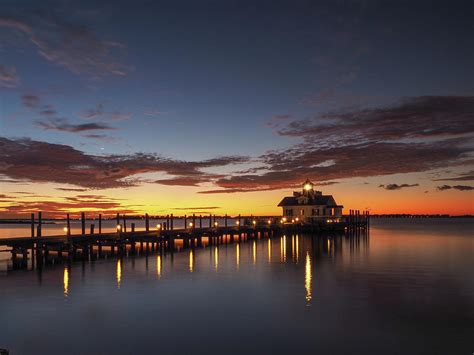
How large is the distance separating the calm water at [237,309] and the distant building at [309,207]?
161 feet

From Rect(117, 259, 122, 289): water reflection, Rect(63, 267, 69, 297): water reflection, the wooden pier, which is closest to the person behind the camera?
Rect(63, 267, 69, 297): water reflection

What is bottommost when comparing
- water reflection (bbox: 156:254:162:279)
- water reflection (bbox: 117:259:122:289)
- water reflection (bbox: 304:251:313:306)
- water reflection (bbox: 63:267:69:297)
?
water reflection (bbox: 304:251:313:306)

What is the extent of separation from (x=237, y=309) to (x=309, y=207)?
67.8m

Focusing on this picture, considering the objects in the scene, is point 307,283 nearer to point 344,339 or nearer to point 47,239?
point 344,339

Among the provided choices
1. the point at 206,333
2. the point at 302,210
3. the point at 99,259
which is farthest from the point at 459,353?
the point at 302,210

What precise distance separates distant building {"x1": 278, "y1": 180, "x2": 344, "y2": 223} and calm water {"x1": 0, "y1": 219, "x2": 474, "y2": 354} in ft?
161

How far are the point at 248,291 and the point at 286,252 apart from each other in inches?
976

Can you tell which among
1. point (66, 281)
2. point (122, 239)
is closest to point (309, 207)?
point (122, 239)

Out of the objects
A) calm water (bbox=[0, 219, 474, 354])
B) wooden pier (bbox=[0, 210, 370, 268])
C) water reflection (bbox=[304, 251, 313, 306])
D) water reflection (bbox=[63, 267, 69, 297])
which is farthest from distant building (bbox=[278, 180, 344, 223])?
water reflection (bbox=[63, 267, 69, 297])

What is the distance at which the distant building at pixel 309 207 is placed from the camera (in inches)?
3440

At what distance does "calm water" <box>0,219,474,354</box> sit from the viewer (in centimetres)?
1659

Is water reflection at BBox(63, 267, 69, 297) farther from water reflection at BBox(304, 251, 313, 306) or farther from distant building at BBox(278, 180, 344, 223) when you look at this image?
distant building at BBox(278, 180, 344, 223)

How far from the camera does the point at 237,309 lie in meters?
22.2

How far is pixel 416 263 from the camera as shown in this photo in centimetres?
4066
